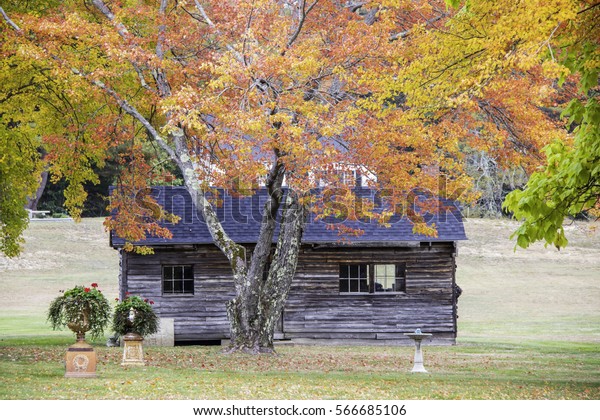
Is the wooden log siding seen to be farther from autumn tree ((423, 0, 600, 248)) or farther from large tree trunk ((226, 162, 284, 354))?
autumn tree ((423, 0, 600, 248))

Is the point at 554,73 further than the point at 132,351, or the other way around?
the point at 132,351

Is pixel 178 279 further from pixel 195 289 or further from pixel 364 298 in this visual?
pixel 364 298

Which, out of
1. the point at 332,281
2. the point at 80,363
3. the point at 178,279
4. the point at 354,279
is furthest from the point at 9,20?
the point at 354,279

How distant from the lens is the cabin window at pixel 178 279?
97.9 feet

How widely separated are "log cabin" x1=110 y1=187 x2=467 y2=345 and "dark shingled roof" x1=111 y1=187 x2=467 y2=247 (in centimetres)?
4

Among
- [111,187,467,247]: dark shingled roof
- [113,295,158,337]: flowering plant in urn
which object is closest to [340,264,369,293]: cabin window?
[111,187,467,247]: dark shingled roof

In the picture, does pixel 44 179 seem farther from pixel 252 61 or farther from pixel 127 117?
pixel 252 61

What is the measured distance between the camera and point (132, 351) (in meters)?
20.6

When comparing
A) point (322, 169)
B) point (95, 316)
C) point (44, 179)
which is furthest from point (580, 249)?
point (95, 316)

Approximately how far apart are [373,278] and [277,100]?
1052 cm

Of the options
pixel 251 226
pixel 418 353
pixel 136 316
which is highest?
pixel 251 226

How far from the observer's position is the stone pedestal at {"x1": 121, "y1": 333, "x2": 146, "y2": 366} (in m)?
20.4
